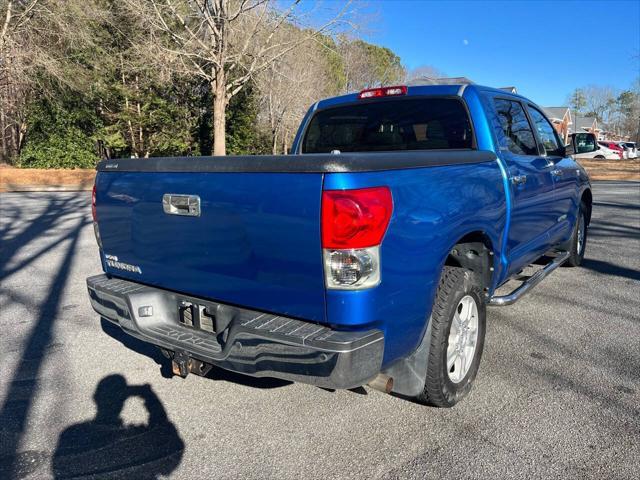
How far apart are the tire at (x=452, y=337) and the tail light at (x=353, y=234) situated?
0.75 m

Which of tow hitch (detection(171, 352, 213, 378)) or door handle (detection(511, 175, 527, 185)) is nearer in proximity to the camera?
tow hitch (detection(171, 352, 213, 378))

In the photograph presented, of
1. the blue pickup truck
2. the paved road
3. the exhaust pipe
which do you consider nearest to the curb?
the paved road

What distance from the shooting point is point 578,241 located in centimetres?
626

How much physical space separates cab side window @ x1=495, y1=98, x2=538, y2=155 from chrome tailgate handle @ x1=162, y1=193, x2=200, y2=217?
254cm

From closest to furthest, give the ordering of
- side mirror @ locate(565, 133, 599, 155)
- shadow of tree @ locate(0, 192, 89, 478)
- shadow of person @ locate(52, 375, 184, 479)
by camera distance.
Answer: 1. shadow of person @ locate(52, 375, 184, 479)
2. shadow of tree @ locate(0, 192, 89, 478)
3. side mirror @ locate(565, 133, 599, 155)

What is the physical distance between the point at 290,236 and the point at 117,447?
153 cm

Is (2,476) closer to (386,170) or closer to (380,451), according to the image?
(380,451)

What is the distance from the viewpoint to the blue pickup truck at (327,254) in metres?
2.21

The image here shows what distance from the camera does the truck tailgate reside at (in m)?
2.27

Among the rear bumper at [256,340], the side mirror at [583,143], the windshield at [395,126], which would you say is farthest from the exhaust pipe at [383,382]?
the side mirror at [583,143]

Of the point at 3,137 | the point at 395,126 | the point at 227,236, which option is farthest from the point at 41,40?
the point at 227,236

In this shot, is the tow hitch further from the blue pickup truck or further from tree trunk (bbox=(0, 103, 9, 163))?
tree trunk (bbox=(0, 103, 9, 163))

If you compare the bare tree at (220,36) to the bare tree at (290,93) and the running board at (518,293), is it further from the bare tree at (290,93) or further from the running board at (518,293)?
the running board at (518,293)

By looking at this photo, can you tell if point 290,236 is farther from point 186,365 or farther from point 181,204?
point 186,365
